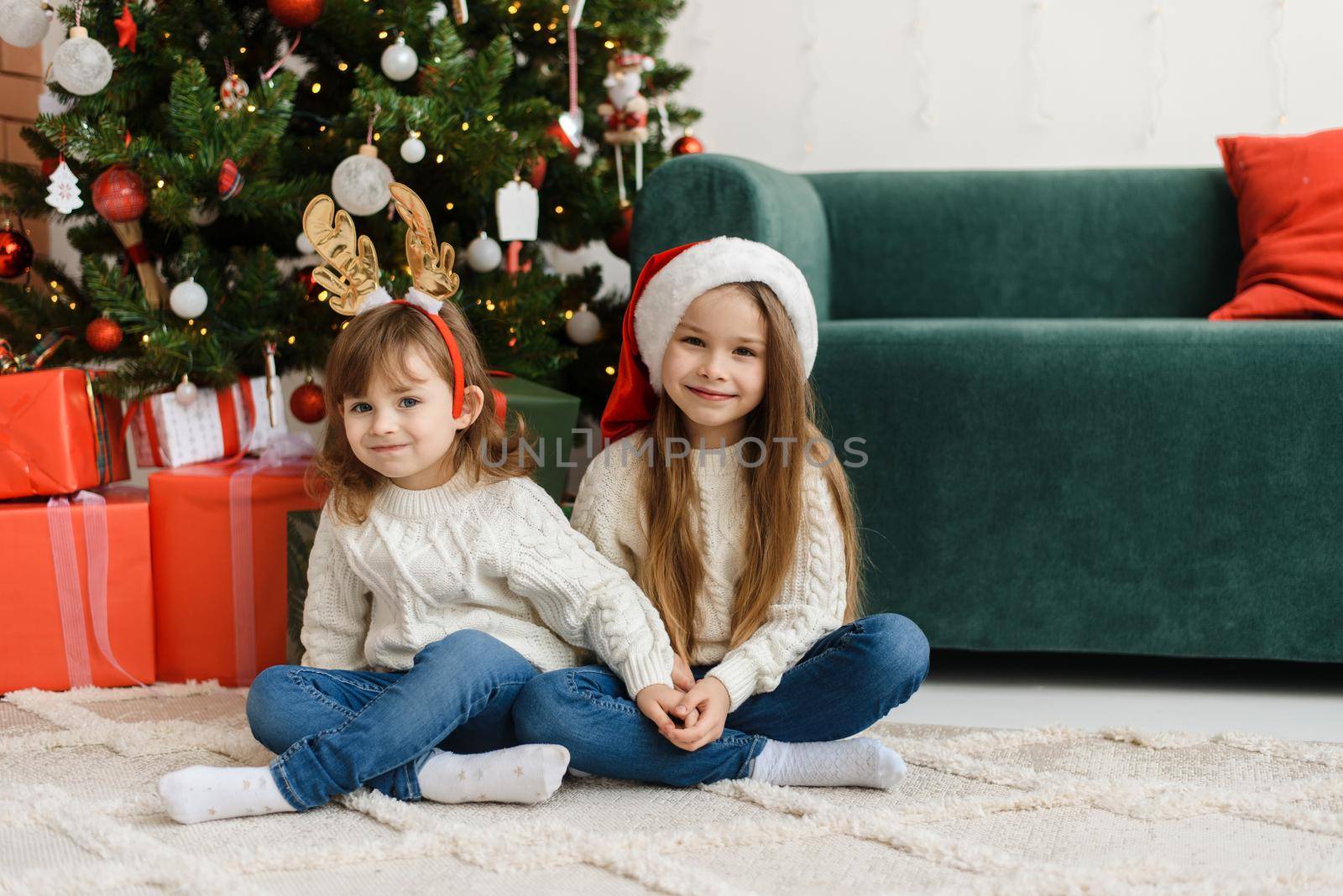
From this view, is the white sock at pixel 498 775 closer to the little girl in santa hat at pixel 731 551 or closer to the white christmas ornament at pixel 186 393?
the little girl in santa hat at pixel 731 551

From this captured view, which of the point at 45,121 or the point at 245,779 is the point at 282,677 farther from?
the point at 45,121

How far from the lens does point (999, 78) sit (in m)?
2.37

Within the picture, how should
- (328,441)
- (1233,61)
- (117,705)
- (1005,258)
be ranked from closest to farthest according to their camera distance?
(328,441)
(117,705)
(1005,258)
(1233,61)

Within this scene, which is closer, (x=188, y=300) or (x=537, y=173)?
(x=188, y=300)

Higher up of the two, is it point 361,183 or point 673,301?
point 361,183

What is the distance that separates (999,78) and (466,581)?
1673 mm

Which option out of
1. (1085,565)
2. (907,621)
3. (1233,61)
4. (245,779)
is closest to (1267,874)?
(907,621)

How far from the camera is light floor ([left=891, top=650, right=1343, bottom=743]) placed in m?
1.42

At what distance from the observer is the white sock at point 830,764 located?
3.75ft

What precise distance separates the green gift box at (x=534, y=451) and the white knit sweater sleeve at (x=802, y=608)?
1.27ft

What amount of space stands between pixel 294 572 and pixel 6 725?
1.19 ft

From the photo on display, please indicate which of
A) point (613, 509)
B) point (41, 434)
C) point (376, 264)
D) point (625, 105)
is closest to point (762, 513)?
point (613, 509)

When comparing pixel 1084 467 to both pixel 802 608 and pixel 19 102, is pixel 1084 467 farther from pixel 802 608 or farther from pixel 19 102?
pixel 19 102

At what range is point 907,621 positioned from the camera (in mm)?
1209
